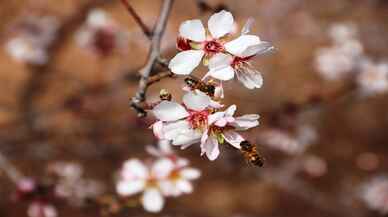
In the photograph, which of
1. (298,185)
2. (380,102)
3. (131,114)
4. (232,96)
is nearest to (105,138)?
(131,114)

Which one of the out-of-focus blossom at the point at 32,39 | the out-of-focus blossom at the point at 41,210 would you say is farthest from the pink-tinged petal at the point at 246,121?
the out-of-focus blossom at the point at 32,39

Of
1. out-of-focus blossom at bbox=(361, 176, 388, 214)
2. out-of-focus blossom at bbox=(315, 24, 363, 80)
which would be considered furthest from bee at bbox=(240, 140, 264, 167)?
out-of-focus blossom at bbox=(361, 176, 388, 214)

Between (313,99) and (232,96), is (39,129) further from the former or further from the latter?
(313,99)

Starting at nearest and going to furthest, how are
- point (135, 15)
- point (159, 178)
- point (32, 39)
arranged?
1. point (135, 15)
2. point (159, 178)
3. point (32, 39)

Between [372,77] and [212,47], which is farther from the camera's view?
[372,77]

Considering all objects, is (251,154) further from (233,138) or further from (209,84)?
(209,84)

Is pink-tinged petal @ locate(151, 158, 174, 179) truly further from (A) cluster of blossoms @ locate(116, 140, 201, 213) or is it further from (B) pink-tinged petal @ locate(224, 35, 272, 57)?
(B) pink-tinged petal @ locate(224, 35, 272, 57)

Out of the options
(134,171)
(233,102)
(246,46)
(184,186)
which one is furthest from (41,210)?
(233,102)
